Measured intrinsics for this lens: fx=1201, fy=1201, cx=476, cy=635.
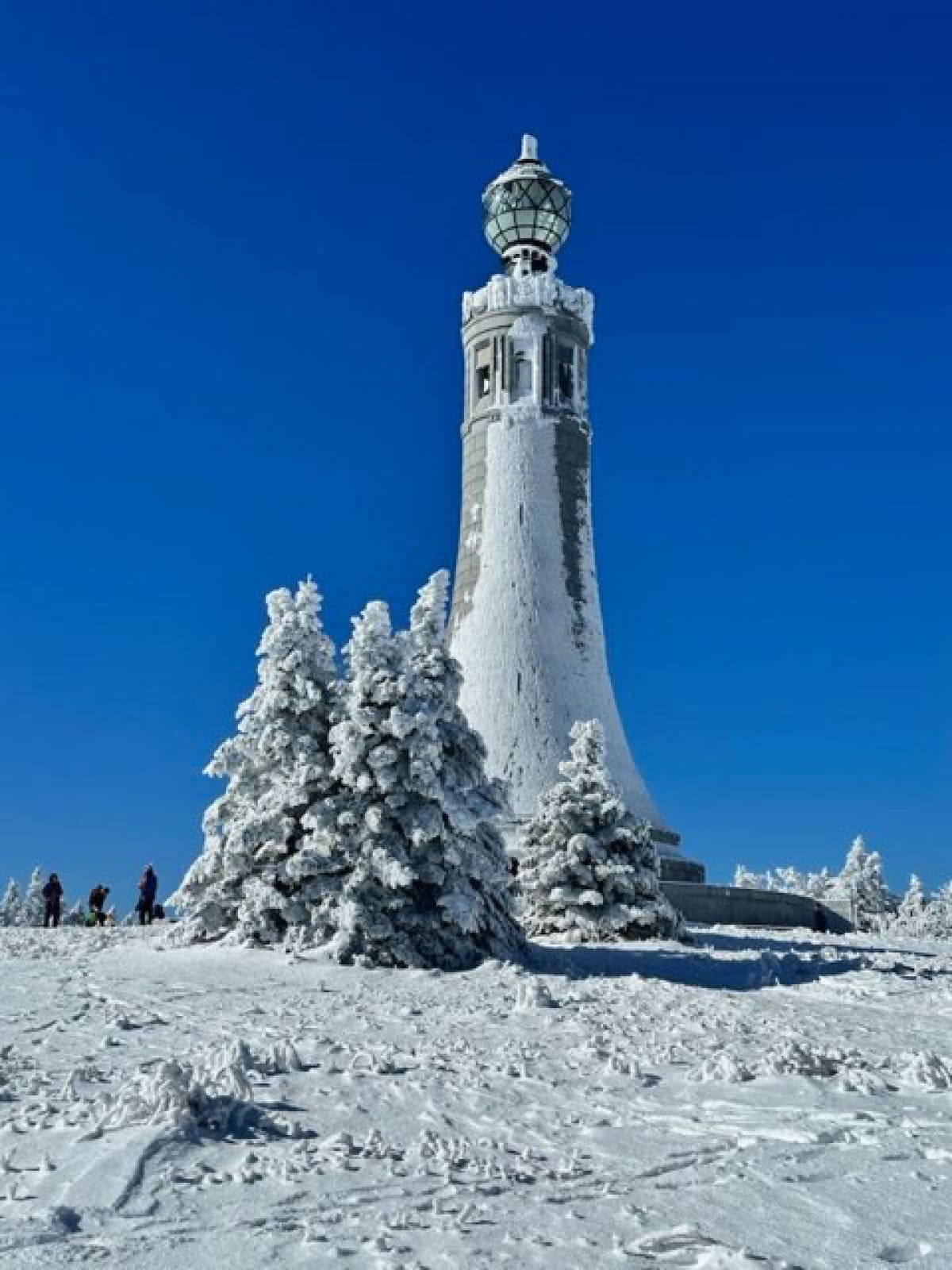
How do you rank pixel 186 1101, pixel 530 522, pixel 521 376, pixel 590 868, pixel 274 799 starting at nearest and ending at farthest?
1. pixel 186 1101
2. pixel 274 799
3. pixel 590 868
4. pixel 530 522
5. pixel 521 376

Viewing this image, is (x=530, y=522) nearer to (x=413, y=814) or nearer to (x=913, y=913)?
(x=413, y=814)

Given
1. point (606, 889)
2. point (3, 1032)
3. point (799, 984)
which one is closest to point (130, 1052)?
point (3, 1032)

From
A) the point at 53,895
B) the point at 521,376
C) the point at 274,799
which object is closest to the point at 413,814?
the point at 274,799

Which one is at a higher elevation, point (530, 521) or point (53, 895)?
point (530, 521)

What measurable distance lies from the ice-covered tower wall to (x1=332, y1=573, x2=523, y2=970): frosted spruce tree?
44.7 ft

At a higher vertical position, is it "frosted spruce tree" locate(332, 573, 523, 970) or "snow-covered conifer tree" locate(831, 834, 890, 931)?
"snow-covered conifer tree" locate(831, 834, 890, 931)

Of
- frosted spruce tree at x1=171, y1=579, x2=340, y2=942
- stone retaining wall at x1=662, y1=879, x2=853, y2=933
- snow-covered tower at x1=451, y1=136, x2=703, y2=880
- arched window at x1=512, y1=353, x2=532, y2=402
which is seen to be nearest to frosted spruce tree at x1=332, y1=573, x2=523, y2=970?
frosted spruce tree at x1=171, y1=579, x2=340, y2=942

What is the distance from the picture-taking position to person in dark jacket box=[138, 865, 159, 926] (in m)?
27.5

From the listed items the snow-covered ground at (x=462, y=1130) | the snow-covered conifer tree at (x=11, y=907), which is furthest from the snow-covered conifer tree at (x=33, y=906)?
the snow-covered ground at (x=462, y=1130)

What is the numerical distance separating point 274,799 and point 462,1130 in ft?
33.2

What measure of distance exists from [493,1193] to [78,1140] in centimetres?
236

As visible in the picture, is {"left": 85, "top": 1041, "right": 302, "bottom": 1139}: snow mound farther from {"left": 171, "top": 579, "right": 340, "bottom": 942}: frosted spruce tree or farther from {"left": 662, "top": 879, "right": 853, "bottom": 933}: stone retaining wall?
{"left": 662, "top": 879, "right": 853, "bottom": 933}: stone retaining wall

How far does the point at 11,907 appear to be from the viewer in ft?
181

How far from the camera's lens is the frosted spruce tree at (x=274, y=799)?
16703 millimetres
